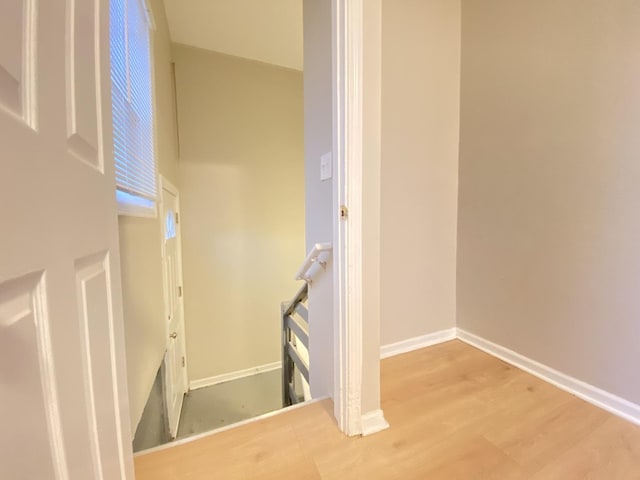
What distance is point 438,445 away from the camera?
1134 millimetres

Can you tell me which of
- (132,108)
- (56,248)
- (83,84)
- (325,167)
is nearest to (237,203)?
(132,108)

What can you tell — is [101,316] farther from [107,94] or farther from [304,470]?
[304,470]

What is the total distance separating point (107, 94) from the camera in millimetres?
A: 742

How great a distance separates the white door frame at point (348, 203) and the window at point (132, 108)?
87cm

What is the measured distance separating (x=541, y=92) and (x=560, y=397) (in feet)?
5.37

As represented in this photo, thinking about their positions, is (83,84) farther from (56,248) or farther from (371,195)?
(371,195)

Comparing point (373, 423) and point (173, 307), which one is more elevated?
point (173, 307)

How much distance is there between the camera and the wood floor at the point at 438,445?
3.35ft

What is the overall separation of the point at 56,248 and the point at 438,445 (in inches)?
56.7

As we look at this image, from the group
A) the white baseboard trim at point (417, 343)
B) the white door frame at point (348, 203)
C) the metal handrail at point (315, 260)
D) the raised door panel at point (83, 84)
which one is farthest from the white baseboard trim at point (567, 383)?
the raised door panel at point (83, 84)

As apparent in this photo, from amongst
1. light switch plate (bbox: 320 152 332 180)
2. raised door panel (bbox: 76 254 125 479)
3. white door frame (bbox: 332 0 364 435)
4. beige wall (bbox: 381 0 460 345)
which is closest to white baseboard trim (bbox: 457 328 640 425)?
beige wall (bbox: 381 0 460 345)

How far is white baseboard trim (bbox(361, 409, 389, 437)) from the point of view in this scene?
1189 mm

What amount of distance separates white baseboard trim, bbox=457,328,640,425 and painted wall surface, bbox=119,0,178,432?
209cm

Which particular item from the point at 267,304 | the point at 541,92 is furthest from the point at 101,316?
the point at 267,304
